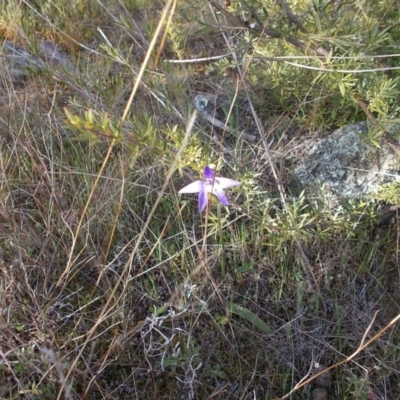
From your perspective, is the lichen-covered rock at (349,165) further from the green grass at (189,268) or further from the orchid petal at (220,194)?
the orchid petal at (220,194)

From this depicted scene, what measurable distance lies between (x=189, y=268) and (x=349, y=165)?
71cm

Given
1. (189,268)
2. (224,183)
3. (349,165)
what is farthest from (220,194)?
(349,165)

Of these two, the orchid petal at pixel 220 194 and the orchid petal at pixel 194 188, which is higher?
the orchid petal at pixel 194 188

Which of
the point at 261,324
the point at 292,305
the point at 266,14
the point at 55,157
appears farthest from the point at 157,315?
the point at 266,14

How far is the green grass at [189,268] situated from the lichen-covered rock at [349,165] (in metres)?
0.08

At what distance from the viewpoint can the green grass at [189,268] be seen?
1.63 metres

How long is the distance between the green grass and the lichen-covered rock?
0.08 m

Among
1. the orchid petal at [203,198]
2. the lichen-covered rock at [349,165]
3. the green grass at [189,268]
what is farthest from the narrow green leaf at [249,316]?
the lichen-covered rock at [349,165]

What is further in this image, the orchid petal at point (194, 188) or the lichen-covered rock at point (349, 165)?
the lichen-covered rock at point (349, 165)

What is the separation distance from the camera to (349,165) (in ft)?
6.68

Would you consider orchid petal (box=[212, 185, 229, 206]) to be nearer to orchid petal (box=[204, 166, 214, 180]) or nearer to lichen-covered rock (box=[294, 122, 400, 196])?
orchid petal (box=[204, 166, 214, 180])

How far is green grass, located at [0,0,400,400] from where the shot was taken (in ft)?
5.34

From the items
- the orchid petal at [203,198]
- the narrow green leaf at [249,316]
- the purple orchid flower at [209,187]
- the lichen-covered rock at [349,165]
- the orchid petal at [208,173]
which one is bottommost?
the narrow green leaf at [249,316]

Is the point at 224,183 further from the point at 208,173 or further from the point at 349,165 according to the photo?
the point at 349,165
